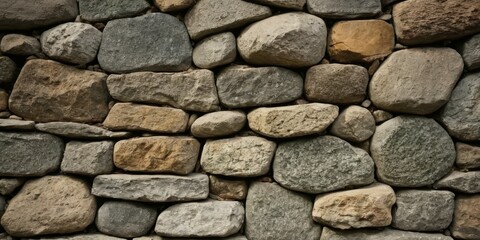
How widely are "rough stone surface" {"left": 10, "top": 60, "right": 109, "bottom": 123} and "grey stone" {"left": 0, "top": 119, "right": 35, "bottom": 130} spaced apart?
0.04 metres

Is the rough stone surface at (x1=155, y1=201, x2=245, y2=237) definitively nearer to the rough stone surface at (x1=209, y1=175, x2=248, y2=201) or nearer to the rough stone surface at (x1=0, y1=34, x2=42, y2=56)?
A: the rough stone surface at (x1=209, y1=175, x2=248, y2=201)

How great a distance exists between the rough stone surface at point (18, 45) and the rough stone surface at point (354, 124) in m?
1.30

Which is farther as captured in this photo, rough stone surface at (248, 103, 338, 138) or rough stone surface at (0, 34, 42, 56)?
rough stone surface at (0, 34, 42, 56)

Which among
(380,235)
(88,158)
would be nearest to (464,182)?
(380,235)

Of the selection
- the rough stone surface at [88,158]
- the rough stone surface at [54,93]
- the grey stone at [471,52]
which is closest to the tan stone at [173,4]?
the rough stone surface at [54,93]

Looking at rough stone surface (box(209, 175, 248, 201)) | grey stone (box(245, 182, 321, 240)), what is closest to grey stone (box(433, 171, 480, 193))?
grey stone (box(245, 182, 321, 240))

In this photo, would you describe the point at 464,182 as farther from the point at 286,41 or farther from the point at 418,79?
the point at 286,41

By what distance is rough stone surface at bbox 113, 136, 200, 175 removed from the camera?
1.25m

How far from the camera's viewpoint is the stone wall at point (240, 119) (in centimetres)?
116

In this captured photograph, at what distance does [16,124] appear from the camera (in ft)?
4.13

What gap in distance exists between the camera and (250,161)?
1213 mm

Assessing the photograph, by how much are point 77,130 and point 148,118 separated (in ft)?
0.97

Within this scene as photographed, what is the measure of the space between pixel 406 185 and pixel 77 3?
1.58 m

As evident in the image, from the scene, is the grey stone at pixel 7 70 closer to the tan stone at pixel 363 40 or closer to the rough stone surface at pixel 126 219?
the rough stone surface at pixel 126 219
